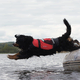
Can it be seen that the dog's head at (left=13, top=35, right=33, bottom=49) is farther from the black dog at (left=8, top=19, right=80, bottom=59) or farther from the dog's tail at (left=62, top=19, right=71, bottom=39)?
the dog's tail at (left=62, top=19, right=71, bottom=39)

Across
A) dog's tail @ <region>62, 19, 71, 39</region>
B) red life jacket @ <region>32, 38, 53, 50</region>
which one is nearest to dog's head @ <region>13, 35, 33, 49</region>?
red life jacket @ <region>32, 38, 53, 50</region>

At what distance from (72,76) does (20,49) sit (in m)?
3.80

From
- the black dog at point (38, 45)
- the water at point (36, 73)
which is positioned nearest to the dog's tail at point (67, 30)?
the black dog at point (38, 45)

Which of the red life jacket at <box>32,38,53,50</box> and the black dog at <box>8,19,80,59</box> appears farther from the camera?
the red life jacket at <box>32,38,53,50</box>

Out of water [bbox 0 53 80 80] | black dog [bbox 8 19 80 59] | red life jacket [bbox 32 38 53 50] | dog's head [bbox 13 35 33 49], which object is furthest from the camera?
Answer: water [bbox 0 53 80 80]

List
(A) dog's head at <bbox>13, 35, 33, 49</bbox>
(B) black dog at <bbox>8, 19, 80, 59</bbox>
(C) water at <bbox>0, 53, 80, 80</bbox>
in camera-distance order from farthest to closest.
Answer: (C) water at <bbox>0, 53, 80, 80</bbox>
(B) black dog at <bbox>8, 19, 80, 59</bbox>
(A) dog's head at <bbox>13, 35, 33, 49</bbox>

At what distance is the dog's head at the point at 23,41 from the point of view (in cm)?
1179

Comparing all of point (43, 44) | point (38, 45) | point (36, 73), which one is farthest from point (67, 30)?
point (36, 73)

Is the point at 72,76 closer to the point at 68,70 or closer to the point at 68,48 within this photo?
the point at 68,70

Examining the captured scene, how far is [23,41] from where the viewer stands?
11.8 m

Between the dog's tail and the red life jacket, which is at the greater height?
the dog's tail

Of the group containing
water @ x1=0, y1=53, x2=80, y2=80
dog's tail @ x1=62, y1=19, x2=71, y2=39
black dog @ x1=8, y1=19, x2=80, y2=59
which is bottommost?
water @ x1=0, y1=53, x2=80, y2=80

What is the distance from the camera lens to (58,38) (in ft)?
40.5

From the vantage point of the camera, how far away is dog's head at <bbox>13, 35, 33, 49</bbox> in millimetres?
11789
